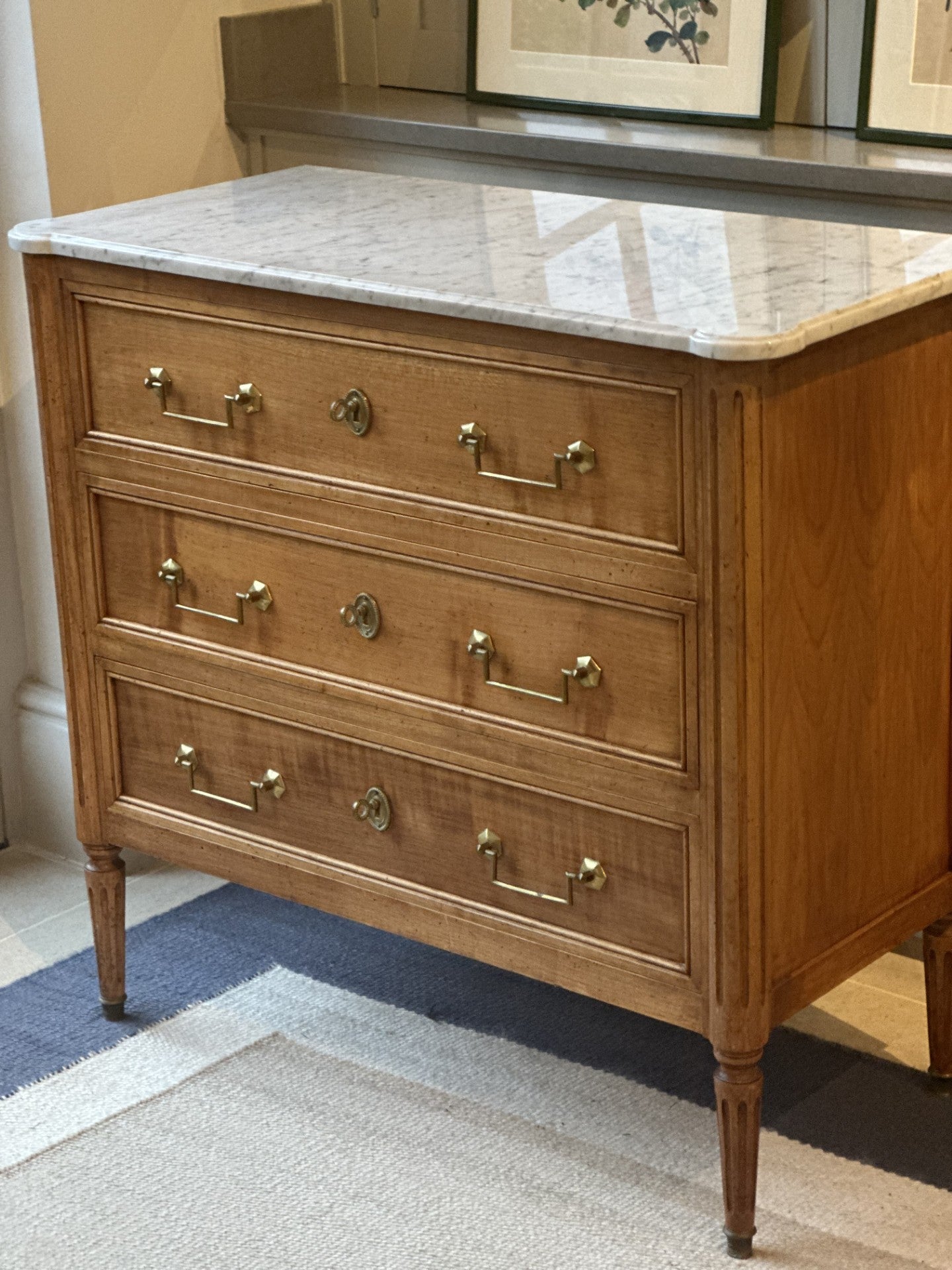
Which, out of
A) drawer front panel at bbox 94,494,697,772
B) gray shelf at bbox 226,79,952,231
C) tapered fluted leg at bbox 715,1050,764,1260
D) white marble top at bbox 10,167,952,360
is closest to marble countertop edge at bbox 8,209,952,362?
white marble top at bbox 10,167,952,360

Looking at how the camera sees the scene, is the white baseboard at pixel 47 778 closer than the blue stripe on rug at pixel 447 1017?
No

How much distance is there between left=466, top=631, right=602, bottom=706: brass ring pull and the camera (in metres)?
1.87

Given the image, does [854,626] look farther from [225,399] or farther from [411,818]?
[225,399]

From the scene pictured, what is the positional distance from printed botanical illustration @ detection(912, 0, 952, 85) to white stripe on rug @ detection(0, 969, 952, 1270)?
139 centimetres

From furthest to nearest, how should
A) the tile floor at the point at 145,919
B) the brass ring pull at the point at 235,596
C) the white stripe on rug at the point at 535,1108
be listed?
the tile floor at the point at 145,919 < the brass ring pull at the point at 235,596 < the white stripe on rug at the point at 535,1108

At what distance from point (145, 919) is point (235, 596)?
83 centimetres

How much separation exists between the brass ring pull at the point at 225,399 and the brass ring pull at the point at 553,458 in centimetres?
30

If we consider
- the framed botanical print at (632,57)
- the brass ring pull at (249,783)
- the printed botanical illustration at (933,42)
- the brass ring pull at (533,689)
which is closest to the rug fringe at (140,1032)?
the brass ring pull at (249,783)

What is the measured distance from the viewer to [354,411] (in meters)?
1.96

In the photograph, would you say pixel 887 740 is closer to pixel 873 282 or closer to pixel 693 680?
pixel 693 680

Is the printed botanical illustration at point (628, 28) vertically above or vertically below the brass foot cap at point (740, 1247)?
above

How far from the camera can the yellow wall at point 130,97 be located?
263cm

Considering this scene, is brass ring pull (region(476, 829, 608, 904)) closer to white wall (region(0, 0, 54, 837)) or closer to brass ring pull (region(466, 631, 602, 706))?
brass ring pull (region(466, 631, 602, 706))

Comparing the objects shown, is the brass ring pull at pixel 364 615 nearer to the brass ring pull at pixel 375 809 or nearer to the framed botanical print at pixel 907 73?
the brass ring pull at pixel 375 809
